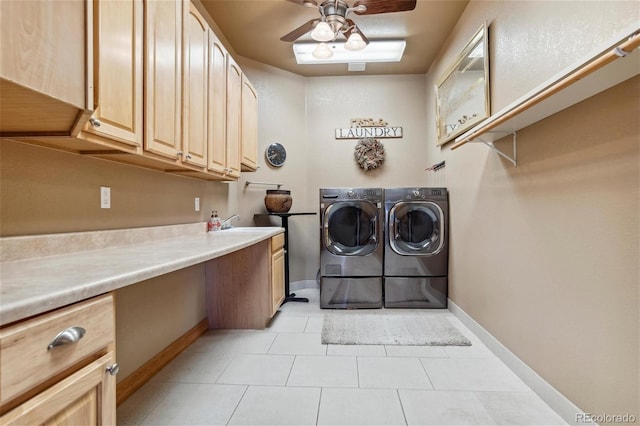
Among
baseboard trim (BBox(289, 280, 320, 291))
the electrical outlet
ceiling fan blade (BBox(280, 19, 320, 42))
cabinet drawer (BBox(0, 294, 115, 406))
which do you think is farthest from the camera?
baseboard trim (BBox(289, 280, 320, 291))

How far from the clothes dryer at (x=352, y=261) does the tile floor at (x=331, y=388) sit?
2.94 ft

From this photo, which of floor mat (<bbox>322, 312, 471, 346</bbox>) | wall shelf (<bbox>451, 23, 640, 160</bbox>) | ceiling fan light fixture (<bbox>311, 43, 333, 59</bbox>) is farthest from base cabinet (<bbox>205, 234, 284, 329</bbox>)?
wall shelf (<bbox>451, 23, 640, 160</bbox>)

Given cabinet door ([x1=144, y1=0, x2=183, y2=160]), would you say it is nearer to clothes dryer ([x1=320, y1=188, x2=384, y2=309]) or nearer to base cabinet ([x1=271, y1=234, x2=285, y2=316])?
base cabinet ([x1=271, y1=234, x2=285, y2=316])

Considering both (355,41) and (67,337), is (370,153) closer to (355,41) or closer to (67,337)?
(355,41)

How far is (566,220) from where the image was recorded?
1.47 m

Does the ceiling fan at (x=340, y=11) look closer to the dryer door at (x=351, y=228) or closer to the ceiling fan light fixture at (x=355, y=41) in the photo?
the ceiling fan light fixture at (x=355, y=41)

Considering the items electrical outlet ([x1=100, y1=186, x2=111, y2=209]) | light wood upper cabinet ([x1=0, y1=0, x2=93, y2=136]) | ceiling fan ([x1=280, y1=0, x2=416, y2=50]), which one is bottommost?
electrical outlet ([x1=100, y1=186, x2=111, y2=209])

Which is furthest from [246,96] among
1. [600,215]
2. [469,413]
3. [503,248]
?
[469,413]

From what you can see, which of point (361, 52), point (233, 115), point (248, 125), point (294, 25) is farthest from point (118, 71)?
point (361, 52)

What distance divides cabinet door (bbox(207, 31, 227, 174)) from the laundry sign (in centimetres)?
197

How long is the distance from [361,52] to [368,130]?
1002 mm

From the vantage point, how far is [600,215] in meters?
1.28

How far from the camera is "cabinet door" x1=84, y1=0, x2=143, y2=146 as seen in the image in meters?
1.20

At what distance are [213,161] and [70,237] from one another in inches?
42.6
